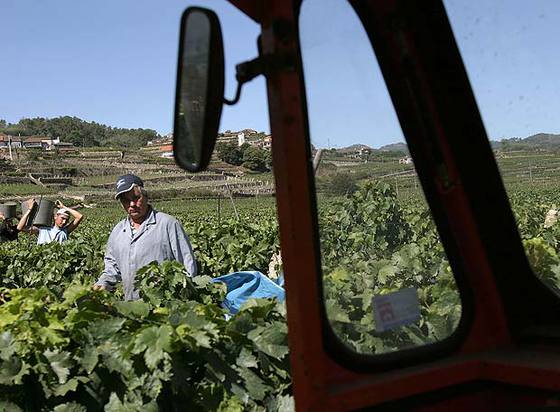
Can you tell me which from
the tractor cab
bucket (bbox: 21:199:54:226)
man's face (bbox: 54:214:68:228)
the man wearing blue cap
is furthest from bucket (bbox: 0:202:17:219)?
the tractor cab

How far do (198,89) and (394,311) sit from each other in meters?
0.67

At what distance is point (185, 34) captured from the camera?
1412 mm

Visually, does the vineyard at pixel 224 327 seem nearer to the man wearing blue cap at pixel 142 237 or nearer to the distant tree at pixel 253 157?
the man wearing blue cap at pixel 142 237

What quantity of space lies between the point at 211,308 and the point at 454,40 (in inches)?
86.8

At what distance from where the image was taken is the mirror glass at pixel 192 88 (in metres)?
1.36

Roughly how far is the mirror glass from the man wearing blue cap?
3504 mm

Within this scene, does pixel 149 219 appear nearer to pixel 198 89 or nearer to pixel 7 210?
pixel 198 89

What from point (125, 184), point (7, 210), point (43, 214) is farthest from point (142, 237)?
point (7, 210)

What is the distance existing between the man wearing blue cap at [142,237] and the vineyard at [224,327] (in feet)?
0.98

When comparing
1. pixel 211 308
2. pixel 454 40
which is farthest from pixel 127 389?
pixel 454 40

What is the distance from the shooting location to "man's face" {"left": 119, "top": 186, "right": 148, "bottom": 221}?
192 inches

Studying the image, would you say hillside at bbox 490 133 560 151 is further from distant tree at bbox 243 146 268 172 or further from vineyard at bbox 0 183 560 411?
distant tree at bbox 243 146 268 172

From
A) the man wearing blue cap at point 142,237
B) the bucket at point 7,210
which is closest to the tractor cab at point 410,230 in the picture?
the man wearing blue cap at point 142,237

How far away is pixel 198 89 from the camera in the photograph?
138 cm
